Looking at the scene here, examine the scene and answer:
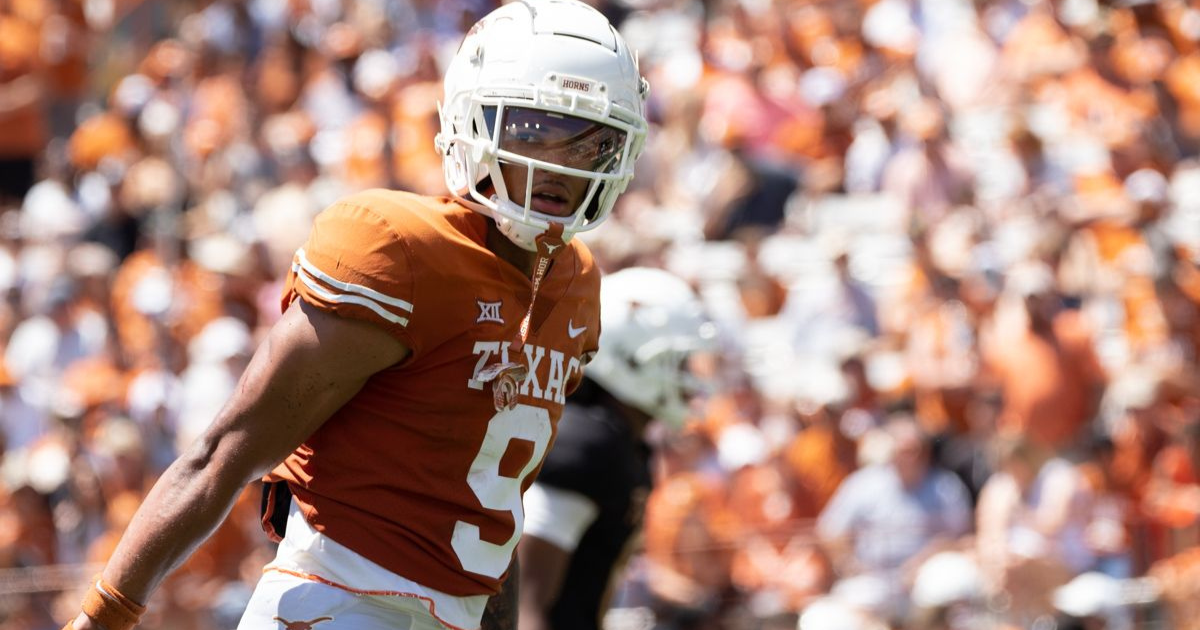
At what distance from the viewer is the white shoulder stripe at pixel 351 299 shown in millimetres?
3012

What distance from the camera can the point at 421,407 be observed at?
3.20 m

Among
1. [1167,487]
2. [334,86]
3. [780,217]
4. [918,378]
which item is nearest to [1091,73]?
[780,217]

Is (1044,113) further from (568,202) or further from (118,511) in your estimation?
(568,202)

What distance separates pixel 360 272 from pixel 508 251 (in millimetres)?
386

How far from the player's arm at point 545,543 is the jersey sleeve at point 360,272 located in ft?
4.56

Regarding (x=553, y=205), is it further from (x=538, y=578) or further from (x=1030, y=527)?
(x=1030, y=527)

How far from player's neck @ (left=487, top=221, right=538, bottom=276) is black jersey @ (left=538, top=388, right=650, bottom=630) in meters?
1.20

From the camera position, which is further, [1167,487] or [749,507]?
[749,507]

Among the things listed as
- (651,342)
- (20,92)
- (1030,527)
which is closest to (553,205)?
(651,342)

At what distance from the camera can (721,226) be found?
10633 mm

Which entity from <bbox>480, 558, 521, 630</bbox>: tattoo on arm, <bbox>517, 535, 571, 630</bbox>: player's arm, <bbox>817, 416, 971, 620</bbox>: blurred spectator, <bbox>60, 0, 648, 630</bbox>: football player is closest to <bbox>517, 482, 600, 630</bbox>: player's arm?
<bbox>517, 535, 571, 630</bbox>: player's arm

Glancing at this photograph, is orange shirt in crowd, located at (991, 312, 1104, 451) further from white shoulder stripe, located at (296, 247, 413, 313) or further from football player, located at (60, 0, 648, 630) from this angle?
white shoulder stripe, located at (296, 247, 413, 313)

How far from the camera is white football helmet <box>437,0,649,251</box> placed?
3.25 metres

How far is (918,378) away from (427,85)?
491 centimetres
